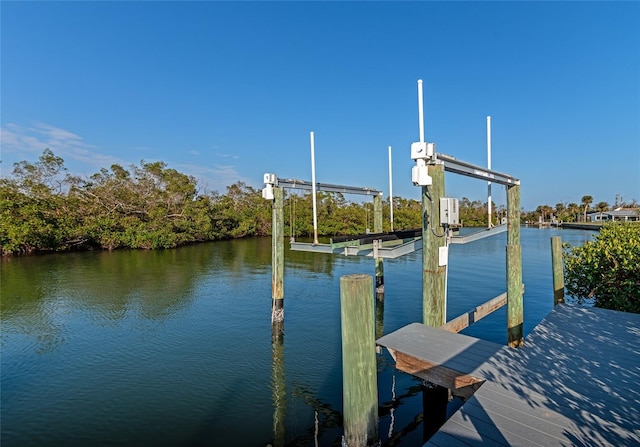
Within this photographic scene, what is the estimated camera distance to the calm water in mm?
4156

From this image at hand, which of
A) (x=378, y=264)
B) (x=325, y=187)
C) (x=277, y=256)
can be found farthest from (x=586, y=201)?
(x=277, y=256)

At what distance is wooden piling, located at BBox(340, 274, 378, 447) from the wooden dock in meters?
0.70

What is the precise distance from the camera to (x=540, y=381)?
10.4 ft

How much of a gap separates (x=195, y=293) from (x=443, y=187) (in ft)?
30.9

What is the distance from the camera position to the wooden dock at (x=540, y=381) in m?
2.42

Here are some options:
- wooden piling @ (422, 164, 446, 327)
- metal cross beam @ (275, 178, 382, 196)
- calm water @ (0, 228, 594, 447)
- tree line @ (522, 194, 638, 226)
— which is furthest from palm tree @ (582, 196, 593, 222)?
wooden piling @ (422, 164, 446, 327)

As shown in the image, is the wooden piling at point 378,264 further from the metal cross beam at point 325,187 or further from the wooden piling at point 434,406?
the wooden piling at point 434,406

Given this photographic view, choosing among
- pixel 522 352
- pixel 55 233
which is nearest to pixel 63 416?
pixel 522 352

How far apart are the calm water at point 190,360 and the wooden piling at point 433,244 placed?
58.6 inches

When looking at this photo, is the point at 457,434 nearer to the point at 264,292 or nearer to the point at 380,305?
the point at 380,305

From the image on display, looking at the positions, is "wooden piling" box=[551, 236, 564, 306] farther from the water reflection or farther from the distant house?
the distant house

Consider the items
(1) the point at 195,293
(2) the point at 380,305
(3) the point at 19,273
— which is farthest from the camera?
(3) the point at 19,273

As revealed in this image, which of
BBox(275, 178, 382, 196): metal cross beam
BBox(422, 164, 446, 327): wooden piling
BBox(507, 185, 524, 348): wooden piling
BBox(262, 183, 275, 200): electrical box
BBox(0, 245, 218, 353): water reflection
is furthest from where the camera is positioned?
BBox(0, 245, 218, 353): water reflection

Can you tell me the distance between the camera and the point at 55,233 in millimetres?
21547
